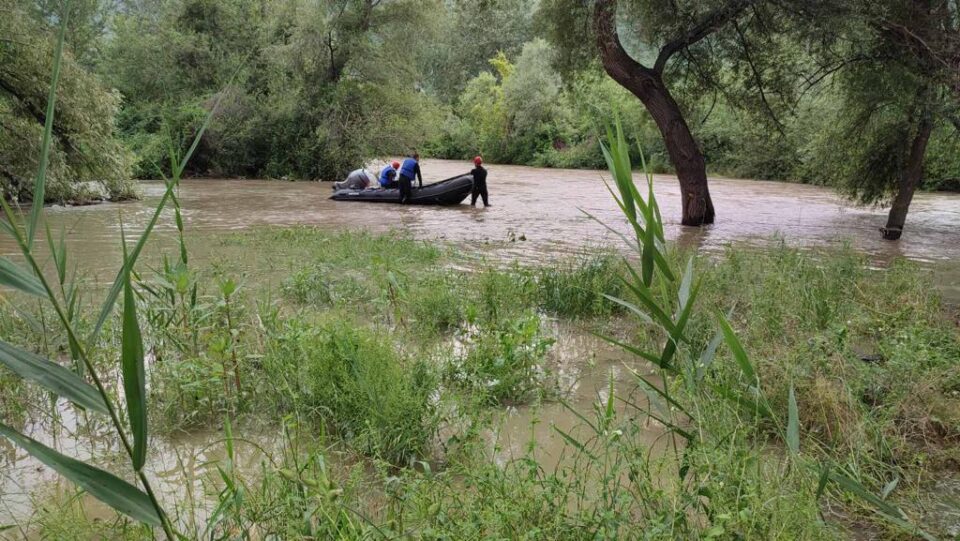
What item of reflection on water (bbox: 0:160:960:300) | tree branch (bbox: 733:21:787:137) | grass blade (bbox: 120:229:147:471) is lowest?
reflection on water (bbox: 0:160:960:300)

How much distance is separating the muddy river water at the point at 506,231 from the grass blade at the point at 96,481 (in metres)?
1.09

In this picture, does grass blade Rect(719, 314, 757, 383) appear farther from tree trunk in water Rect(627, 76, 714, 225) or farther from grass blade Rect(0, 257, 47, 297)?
tree trunk in water Rect(627, 76, 714, 225)

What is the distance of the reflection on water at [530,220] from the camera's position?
36.4ft

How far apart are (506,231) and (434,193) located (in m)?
5.33

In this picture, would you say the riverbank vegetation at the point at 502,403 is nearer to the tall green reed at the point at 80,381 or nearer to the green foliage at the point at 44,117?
the tall green reed at the point at 80,381

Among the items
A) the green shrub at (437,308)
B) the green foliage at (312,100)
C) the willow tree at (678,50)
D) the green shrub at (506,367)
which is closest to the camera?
the green shrub at (506,367)

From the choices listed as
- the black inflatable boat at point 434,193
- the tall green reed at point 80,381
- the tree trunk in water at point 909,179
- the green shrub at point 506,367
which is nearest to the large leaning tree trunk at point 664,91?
the tree trunk in water at point 909,179

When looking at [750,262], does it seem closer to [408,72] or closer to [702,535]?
[702,535]

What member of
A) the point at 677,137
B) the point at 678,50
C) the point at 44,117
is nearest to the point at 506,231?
the point at 677,137

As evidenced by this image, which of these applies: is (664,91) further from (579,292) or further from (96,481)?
(96,481)

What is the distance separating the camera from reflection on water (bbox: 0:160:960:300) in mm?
11102

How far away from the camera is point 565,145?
45938 millimetres

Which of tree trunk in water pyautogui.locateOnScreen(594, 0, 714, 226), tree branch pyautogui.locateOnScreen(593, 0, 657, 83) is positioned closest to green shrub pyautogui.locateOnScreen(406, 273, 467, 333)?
tree branch pyautogui.locateOnScreen(593, 0, 657, 83)

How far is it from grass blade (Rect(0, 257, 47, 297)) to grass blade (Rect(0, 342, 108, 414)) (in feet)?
0.30
